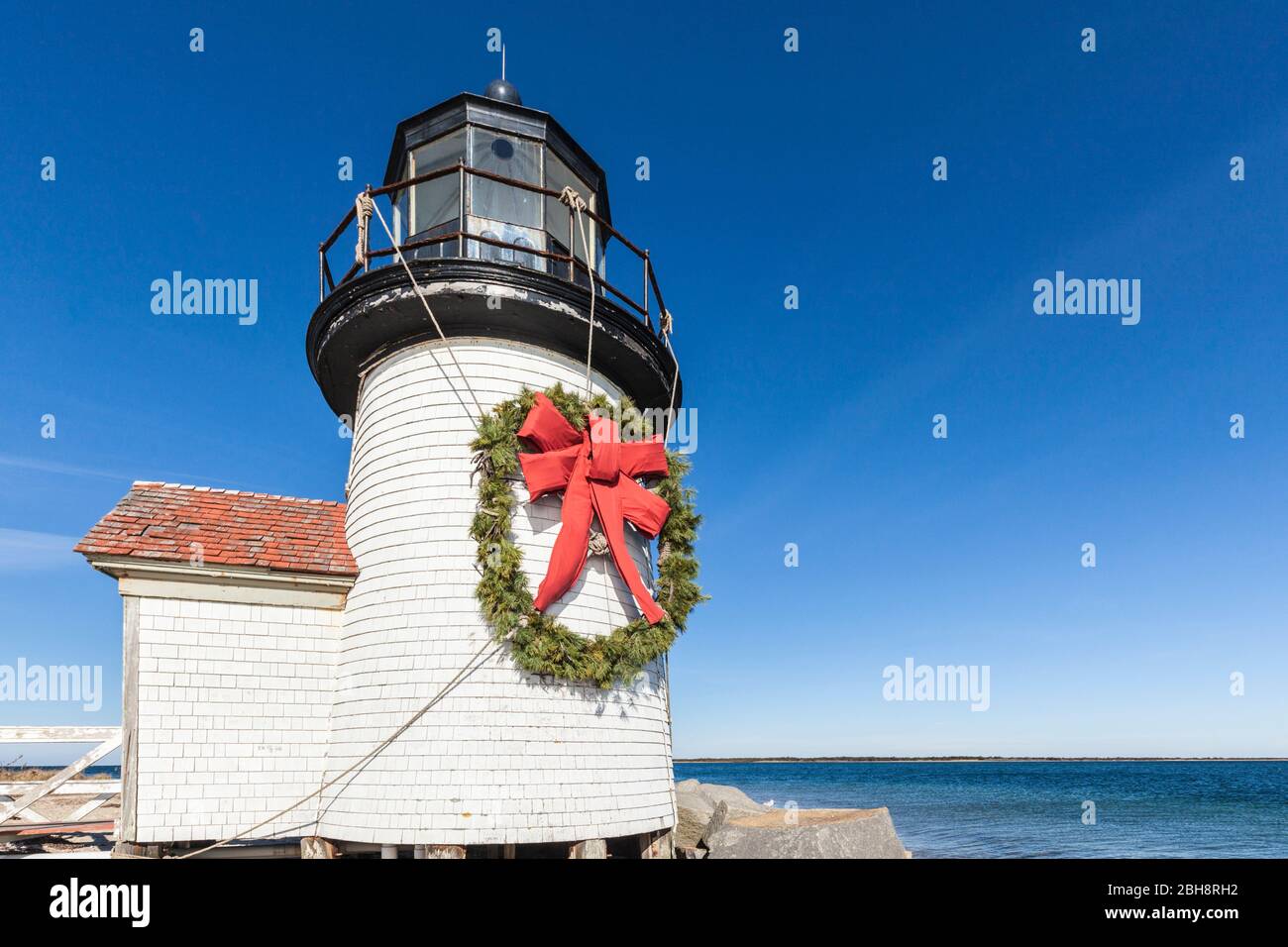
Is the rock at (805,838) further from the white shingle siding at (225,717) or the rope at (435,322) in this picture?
the rope at (435,322)

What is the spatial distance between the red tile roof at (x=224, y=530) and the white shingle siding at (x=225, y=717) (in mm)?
566

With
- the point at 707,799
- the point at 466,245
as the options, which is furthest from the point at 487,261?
the point at 707,799

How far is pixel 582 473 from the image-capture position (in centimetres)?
969

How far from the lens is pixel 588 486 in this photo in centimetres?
969

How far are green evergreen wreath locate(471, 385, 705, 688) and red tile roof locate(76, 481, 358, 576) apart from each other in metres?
2.15

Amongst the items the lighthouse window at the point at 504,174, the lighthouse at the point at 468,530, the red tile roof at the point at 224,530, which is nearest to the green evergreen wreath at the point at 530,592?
the lighthouse at the point at 468,530

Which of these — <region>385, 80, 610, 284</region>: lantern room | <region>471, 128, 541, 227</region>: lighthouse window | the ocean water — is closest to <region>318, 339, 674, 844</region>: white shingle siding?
<region>385, 80, 610, 284</region>: lantern room

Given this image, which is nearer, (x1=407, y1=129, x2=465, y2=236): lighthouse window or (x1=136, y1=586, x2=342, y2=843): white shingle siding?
(x1=136, y1=586, x2=342, y2=843): white shingle siding

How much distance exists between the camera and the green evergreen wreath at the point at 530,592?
8.96m

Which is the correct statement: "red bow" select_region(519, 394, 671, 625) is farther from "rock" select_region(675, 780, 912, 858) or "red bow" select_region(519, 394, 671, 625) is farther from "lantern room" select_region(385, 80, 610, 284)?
"rock" select_region(675, 780, 912, 858)

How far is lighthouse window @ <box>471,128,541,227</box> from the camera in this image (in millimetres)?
10969

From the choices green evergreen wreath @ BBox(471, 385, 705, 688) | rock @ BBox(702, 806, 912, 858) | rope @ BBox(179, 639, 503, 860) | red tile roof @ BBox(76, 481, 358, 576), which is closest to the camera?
rope @ BBox(179, 639, 503, 860)
